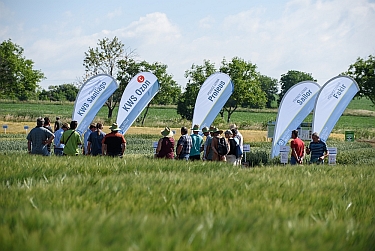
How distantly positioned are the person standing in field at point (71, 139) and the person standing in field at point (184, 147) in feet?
8.77

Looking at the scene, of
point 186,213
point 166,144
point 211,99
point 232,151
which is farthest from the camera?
point 211,99

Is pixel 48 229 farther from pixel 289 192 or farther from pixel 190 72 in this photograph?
pixel 190 72

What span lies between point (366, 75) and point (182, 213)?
5630 cm

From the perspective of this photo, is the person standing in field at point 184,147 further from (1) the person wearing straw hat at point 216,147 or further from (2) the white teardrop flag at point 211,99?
(2) the white teardrop flag at point 211,99

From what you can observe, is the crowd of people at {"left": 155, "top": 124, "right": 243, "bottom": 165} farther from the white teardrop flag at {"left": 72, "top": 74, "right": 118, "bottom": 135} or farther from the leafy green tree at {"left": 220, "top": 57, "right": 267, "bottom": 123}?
the leafy green tree at {"left": 220, "top": 57, "right": 267, "bottom": 123}

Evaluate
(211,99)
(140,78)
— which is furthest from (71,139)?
(211,99)

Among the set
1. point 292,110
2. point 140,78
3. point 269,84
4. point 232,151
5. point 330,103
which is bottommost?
point 232,151

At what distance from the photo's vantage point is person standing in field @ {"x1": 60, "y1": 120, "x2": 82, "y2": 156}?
14.8 meters

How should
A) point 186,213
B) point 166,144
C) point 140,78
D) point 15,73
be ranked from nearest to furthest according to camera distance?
point 186,213 → point 166,144 → point 140,78 → point 15,73

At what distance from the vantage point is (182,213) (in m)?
5.43

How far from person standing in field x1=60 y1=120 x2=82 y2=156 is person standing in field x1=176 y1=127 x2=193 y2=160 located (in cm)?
267

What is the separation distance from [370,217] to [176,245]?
3.53m

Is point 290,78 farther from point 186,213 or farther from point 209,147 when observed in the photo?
point 186,213

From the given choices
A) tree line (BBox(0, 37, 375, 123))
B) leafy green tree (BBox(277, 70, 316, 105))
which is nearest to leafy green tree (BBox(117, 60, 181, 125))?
tree line (BBox(0, 37, 375, 123))
